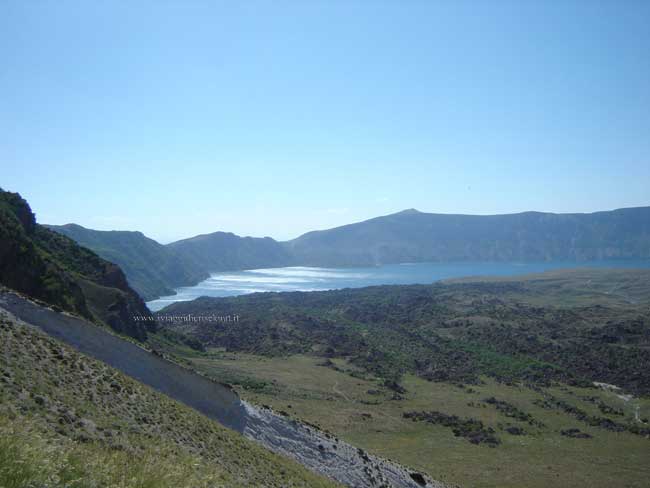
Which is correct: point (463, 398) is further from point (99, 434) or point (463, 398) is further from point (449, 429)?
point (99, 434)

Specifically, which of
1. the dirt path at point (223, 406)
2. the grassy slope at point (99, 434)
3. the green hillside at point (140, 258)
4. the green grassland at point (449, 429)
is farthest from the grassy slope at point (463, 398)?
the green hillside at point (140, 258)

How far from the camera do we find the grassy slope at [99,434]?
4.66 meters

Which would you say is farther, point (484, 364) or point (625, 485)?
point (484, 364)

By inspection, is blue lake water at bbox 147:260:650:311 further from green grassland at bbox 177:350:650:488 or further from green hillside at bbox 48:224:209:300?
green grassland at bbox 177:350:650:488

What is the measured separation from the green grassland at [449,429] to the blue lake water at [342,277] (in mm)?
56451

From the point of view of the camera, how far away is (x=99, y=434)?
784 centimetres

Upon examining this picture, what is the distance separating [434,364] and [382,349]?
7.58 metres

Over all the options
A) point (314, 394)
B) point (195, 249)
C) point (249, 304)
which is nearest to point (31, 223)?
point (314, 394)

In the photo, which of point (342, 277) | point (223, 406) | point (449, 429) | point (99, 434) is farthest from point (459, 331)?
point (342, 277)

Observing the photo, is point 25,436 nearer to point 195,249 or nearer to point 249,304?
→ point 249,304

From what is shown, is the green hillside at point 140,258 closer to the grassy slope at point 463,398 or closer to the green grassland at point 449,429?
the grassy slope at point 463,398

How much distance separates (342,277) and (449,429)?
430 ft

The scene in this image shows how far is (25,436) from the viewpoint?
4.73m

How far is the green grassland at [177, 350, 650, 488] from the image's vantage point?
68.1ft
